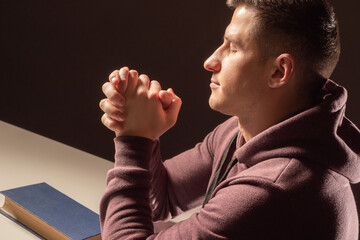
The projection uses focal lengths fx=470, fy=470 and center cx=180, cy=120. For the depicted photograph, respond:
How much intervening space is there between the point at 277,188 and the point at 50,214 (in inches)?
24.9

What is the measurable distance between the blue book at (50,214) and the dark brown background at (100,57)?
119cm

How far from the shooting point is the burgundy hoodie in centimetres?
79

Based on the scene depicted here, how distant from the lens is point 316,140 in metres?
0.83

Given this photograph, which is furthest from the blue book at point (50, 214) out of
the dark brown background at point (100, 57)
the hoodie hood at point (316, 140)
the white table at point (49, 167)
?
the dark brown background at point (100, 57)

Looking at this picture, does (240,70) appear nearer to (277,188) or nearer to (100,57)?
(277,188)

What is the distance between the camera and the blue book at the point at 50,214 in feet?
3.66

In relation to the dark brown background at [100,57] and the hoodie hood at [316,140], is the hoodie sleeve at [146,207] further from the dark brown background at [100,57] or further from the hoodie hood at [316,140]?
the dark brown background at [100,57]

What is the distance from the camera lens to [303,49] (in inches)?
34.4

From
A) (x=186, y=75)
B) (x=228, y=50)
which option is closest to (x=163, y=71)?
(x=186, y=75)

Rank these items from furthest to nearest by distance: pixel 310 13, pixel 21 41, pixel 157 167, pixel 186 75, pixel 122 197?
pixel 21 41 < pixel 186 75 < pixel 157 167 < pixel 122 197 < pixel 310 13

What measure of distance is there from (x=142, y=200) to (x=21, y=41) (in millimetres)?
2453

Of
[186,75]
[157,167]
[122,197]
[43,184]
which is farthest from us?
[186,75]

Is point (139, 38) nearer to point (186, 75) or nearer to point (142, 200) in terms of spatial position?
point (186, 75)

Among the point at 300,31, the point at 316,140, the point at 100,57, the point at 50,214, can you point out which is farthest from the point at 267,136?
the point at 100,57
